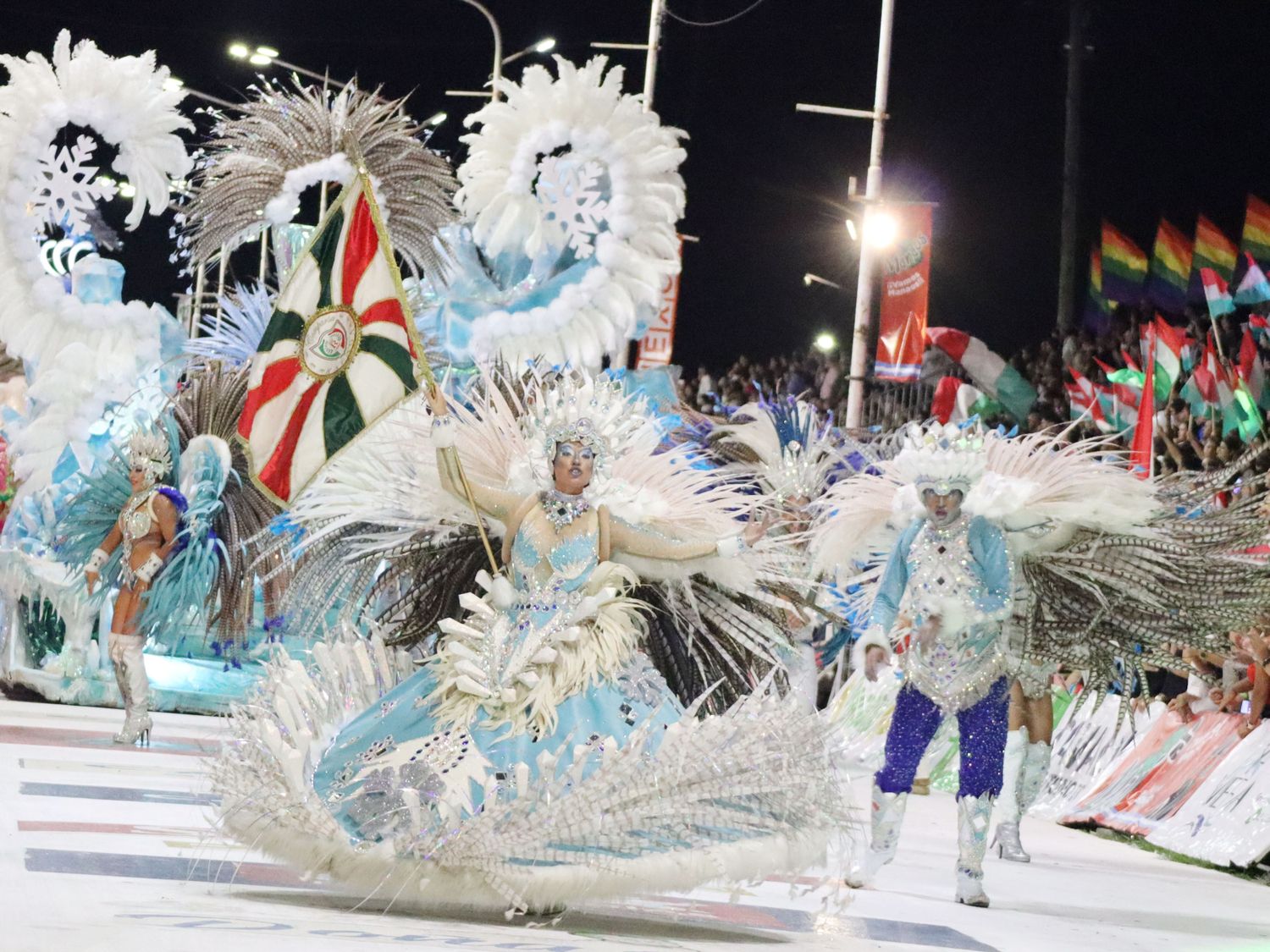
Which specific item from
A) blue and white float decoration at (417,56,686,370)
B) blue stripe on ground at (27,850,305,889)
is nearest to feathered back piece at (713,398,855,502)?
blue and white float decoration at (417,56,686,370)

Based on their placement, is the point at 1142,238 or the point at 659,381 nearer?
the point at 659,381

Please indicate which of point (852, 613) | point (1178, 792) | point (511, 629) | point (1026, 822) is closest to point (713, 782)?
point (511, 629)

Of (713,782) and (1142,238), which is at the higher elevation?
(1142,238)

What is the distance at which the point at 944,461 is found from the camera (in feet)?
24.8

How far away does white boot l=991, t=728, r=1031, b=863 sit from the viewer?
9203 mm

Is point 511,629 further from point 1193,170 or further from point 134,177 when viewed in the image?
point 1193,170

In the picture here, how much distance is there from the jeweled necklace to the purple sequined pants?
1906 mm

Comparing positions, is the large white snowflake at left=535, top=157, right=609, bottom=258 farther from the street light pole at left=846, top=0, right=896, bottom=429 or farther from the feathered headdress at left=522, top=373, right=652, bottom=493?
the street light pole at left=846, top=0, right=896, bottom=429

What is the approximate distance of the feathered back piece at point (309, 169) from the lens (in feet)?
32.5

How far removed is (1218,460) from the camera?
37.8 feet

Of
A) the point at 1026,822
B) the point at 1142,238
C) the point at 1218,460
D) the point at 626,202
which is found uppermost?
the point at 1142,238

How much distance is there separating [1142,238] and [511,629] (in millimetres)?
17052

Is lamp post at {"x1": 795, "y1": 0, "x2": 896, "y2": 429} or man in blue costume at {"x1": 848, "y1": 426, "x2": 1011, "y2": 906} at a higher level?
lamp post at {"x1": 795, "y1": 0, "x2": 896, "y2": 429}

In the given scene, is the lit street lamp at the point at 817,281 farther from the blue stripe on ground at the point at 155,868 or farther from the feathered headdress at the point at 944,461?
the blue stripe on ground at the point at 155,868
